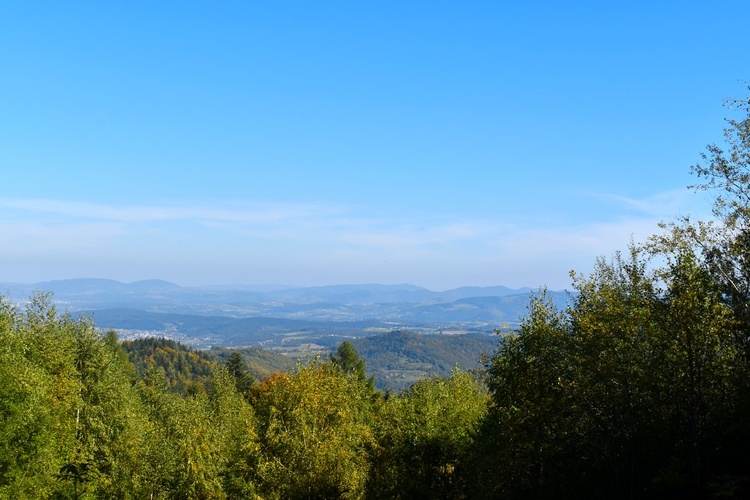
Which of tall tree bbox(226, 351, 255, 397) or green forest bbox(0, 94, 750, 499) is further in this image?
tall tree bbox(226, 351, 255, 397)

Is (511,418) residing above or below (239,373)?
above

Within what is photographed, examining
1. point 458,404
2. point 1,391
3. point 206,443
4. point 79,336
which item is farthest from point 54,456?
point 458,404

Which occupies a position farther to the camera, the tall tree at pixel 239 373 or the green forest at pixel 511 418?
the tall tree at pixel 239 373

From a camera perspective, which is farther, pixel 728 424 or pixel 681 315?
pixel 728 424

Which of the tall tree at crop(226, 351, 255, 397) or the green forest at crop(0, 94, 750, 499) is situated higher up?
the green forest at crop(0, 94, 750, 499)

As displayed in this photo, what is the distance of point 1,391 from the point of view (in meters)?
29.8

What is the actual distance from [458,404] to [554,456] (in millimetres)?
13961

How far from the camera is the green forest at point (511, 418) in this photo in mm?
18984

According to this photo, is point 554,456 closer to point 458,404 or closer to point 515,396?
point 515,396

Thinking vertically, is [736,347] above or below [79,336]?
above

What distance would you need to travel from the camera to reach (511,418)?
78.1 ft

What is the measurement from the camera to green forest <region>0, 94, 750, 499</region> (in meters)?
19.0

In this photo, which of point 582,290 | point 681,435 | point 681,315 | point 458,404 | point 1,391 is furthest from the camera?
point 458,404

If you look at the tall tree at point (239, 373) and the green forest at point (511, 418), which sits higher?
the green forest at point (511, 418)
